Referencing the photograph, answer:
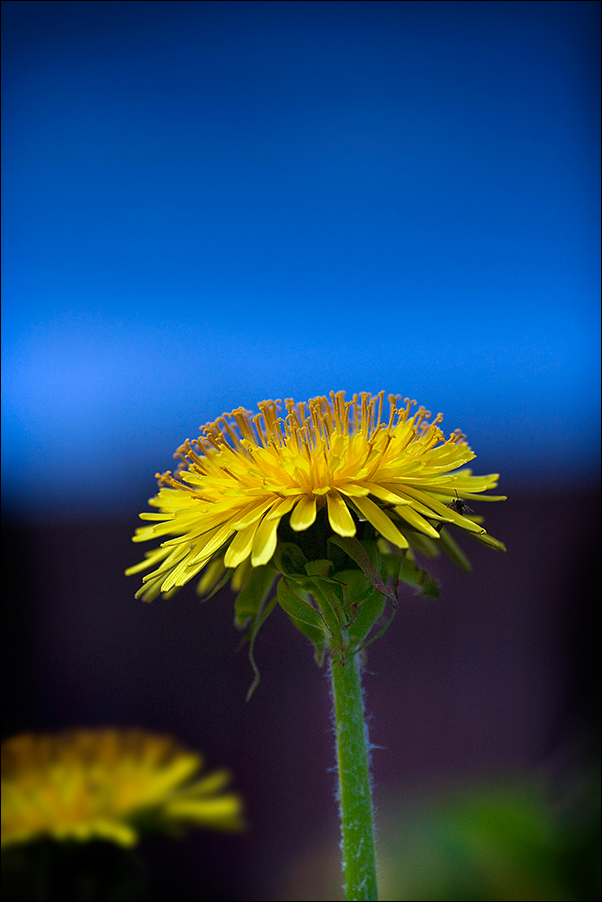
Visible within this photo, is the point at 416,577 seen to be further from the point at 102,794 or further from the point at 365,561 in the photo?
the point at 102,794

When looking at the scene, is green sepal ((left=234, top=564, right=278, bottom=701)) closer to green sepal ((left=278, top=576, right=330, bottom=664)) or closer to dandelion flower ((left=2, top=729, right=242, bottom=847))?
green sepal ((left=278, top=576, right=330, bottom=664))

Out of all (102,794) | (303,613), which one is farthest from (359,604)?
(102,794)

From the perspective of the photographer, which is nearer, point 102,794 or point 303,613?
point 303,613

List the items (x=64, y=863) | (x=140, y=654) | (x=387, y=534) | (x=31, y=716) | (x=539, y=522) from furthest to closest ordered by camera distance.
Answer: (x=539, y=522) → (x=140, y=654) → (x=31, y=716) → (x=64, y=863) → (x=387, y=534)

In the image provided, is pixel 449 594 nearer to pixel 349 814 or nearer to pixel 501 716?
pixel 501 716

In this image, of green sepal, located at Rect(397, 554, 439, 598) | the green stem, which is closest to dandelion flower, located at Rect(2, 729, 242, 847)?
the green stem

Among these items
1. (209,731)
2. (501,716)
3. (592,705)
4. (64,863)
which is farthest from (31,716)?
(592,705)
